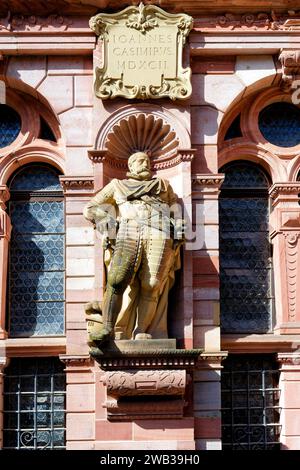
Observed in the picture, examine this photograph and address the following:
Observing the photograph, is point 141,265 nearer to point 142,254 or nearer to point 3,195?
point 142,254

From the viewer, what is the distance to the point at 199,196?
17.5m

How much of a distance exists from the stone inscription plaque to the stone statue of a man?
1.46 metres

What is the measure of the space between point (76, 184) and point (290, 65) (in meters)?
3.52

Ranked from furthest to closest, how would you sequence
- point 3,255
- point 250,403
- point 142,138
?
point 142,138 → point 3,255 → point 250,403

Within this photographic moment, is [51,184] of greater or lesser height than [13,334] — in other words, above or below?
above

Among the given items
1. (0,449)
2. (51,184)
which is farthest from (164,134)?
(0,449)

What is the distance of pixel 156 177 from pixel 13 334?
120 inches

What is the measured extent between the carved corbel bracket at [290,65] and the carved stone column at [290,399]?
12.8 feet

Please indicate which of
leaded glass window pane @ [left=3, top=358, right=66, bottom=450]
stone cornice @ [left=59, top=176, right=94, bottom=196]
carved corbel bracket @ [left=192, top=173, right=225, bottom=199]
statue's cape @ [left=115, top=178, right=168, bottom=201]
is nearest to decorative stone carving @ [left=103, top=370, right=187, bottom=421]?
leaded glass window pane @ [left=3, top=358, right=66, bottom=450]

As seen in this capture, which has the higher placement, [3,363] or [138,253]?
[138,253]

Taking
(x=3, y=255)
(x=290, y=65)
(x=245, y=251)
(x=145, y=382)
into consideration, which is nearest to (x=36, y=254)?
(x=3, y=255)

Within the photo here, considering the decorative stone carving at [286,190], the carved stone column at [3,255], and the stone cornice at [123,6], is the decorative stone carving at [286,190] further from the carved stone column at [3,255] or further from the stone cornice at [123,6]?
the carved stone column at [3,255]

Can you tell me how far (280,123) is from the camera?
1842cm
